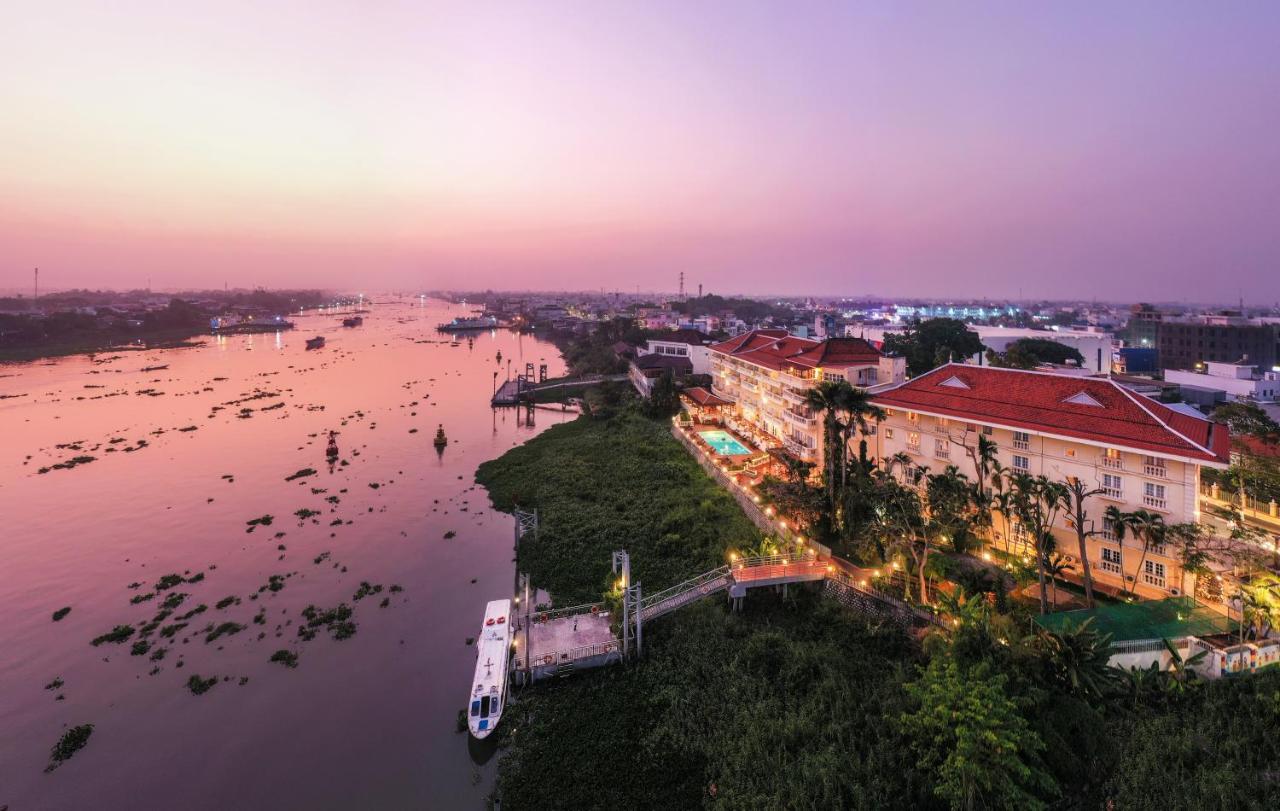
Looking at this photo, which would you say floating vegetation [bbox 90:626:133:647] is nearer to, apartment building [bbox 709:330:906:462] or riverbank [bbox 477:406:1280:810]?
riverbank [bbox 477:406:1280:810]

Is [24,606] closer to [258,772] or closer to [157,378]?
[258,772]

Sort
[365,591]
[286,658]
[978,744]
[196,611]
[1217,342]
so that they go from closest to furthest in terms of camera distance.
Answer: [978,744]
[286,658]
[196,611]
[365,591]
[1217,342]

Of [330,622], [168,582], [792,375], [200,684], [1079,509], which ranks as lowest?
[200,684]

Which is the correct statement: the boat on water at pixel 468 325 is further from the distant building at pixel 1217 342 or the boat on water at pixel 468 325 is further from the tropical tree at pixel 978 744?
the tropical tree at pixel 978 744

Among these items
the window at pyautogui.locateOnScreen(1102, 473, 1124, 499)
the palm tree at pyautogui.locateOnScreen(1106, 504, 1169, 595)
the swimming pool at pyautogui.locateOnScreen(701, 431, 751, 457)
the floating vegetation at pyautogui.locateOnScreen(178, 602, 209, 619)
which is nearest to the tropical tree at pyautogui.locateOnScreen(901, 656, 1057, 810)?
the palm tree at pyautogui.locateOnScreen(1106, 504, 1169, 595)

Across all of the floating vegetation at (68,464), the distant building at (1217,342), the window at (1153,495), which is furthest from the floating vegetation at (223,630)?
the distant building at (1217,342)

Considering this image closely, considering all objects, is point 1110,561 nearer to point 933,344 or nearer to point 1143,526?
point 1143,526

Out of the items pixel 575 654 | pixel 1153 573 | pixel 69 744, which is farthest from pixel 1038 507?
pixel 69 744
